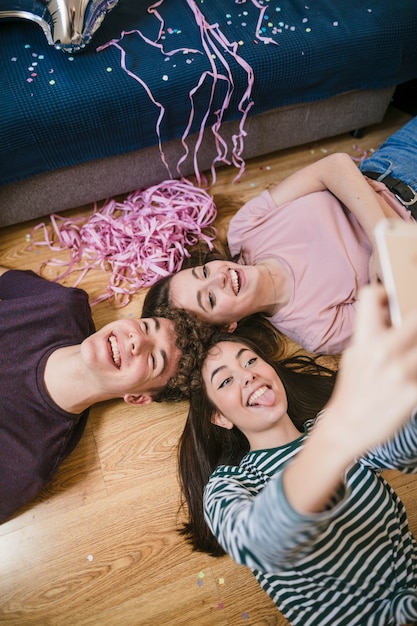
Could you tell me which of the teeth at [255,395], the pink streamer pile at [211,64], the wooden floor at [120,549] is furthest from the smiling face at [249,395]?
the pink streamer pile at [211,64]

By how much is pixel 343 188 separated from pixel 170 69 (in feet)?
2.23

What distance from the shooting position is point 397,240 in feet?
2.06

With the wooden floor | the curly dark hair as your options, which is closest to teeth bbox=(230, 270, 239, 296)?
the curly dark hair

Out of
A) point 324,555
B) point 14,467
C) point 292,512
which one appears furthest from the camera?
point 14,467

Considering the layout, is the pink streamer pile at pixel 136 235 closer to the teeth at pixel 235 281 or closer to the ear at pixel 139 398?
the teeth at pixel 235 281

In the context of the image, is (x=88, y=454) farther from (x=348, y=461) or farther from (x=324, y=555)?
(x=348, y=461)

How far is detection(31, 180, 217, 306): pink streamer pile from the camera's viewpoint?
180 centimetres

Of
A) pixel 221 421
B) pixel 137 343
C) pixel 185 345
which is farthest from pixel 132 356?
pixel 221 421

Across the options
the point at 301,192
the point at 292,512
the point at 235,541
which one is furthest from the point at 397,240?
the point at 301,192

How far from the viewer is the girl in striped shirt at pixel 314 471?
0.56 metres

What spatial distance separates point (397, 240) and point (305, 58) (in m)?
1.31

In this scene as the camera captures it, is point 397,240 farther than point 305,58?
No

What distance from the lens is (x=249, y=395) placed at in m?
1.25

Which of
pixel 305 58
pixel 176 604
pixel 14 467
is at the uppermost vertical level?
pixel 305 58
